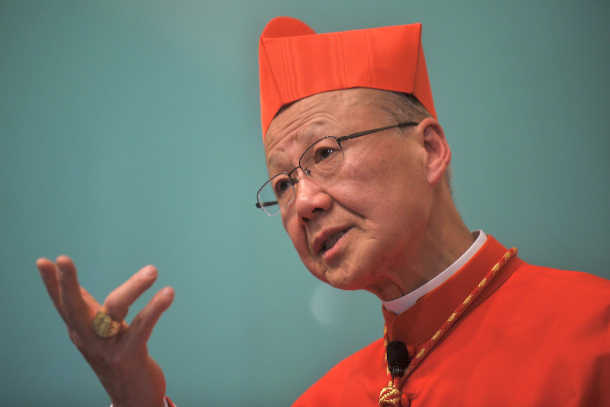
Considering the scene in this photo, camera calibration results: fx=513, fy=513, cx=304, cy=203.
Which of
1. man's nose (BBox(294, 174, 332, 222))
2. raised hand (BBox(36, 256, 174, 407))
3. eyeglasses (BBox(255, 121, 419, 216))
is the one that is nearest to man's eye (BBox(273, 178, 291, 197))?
eyeglasses (BBox(255, 121, 419, 216))

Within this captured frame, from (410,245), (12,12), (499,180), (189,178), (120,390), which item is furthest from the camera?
(12,12)

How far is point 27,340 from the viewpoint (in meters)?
2.16

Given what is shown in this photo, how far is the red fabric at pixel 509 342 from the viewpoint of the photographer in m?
1.07

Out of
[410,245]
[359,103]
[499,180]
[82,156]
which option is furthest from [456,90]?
[82,156]

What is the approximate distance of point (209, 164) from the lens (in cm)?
230

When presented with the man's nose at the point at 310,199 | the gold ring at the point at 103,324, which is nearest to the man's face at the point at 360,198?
the man's nose at the point at 310,199

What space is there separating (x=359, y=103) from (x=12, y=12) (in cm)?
194

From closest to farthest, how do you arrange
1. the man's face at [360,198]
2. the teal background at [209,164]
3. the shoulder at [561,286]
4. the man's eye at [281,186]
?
the shoulder at [561,286] → the man's face at [360,198] → the man's eye at [281,186] → the teal background at [209,164]

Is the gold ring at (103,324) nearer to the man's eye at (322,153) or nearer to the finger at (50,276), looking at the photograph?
the finger at (50,276)

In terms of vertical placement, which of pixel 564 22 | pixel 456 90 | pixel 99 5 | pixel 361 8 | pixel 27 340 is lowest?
pixel 27 340

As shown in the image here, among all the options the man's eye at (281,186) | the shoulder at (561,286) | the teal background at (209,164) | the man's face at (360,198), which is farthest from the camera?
the teal background at (209,164)

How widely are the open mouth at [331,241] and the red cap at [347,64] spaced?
0.43 m

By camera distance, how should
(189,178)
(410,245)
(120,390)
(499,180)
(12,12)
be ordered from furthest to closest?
(12,12), (189,178), (499,180), (410,245), (120,390)

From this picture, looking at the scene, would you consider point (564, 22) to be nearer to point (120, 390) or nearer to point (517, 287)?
point (517, 287)
